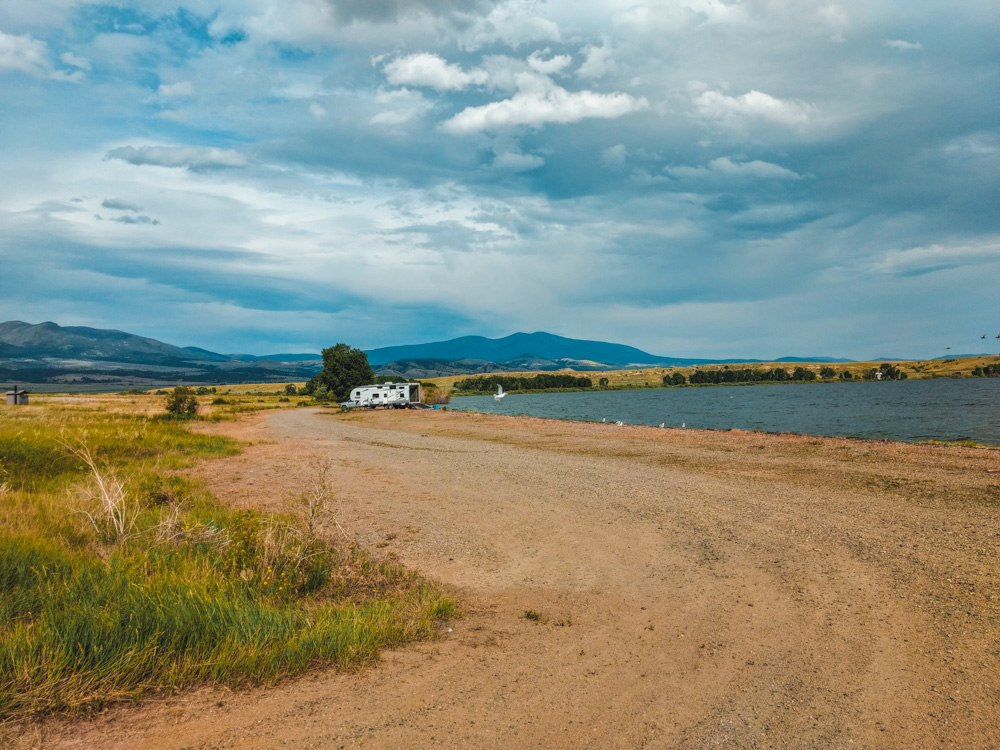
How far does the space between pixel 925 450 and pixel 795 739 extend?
19.1 m

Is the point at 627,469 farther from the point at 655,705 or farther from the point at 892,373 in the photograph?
the point at 892,373

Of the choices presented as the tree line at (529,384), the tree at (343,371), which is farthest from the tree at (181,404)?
the tree line at (529,384)

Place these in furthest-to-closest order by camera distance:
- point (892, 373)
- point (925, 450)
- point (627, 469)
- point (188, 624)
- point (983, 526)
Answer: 1. point (892, 373)
2. point (925, 450)
3. point (627, 469)
4. point (983, 526)
5. point (188, 624)

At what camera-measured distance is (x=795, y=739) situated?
4.13 meters

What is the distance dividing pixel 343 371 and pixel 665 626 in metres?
77.7

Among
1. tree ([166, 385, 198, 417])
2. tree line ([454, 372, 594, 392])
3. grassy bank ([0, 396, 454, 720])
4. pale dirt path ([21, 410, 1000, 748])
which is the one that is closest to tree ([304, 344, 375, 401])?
tree ([166, 385, 198, 417])

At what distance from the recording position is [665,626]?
6.09 meters

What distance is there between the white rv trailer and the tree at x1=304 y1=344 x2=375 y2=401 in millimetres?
17367

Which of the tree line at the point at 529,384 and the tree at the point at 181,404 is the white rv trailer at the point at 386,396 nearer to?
the tree at the point at 181,404

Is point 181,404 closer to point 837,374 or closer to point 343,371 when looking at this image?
point 343,371

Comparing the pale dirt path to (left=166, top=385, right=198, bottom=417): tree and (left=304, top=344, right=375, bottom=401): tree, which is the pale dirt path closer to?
(left=166, top=385, right=198, bottom=417): tree

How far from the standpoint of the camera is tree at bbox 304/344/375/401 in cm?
7981

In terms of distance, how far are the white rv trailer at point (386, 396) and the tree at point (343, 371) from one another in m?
17.4

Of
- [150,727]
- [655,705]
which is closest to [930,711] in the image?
[655,705]
